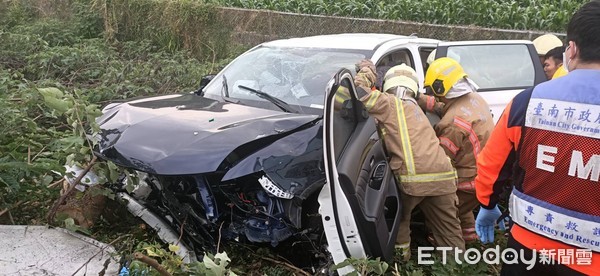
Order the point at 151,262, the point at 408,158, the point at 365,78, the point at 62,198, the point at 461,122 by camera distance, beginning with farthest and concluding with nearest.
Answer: the point at 461,122, the point at 365,78, the point at 62,198, the point at 408,158, the point at 151,262

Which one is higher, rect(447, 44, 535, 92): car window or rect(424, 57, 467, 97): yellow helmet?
rect(424, 57, 467, 97): yellow helmet

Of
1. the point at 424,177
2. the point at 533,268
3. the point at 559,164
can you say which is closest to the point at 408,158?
the point at 424,177

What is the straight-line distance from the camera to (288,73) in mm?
4230

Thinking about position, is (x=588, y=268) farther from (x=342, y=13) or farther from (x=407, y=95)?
(x=342, y=13)

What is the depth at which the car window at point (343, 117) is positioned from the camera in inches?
109

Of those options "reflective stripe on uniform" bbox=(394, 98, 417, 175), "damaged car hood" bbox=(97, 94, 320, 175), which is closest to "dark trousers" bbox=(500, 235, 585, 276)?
"reflective stripe on uniform" bbox=(394, 98, 417, 175)

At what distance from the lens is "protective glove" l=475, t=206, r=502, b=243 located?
284cm

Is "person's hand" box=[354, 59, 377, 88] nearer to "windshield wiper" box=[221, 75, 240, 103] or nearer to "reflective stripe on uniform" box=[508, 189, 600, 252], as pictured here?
"windshield wiper" box=[221, 75, 240, 103]

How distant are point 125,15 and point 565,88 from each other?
9.87 meters

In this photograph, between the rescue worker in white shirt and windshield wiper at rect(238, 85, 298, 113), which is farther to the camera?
windshield wiper at rect(238, 85, 298, 113)

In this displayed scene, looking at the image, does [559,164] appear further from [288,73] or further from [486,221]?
[288,73]

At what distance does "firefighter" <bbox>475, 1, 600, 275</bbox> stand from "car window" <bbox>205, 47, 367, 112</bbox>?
6.01ft

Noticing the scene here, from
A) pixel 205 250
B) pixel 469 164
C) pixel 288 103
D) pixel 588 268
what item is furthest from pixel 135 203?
pixel 588 268

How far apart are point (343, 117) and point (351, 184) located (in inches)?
17.8
